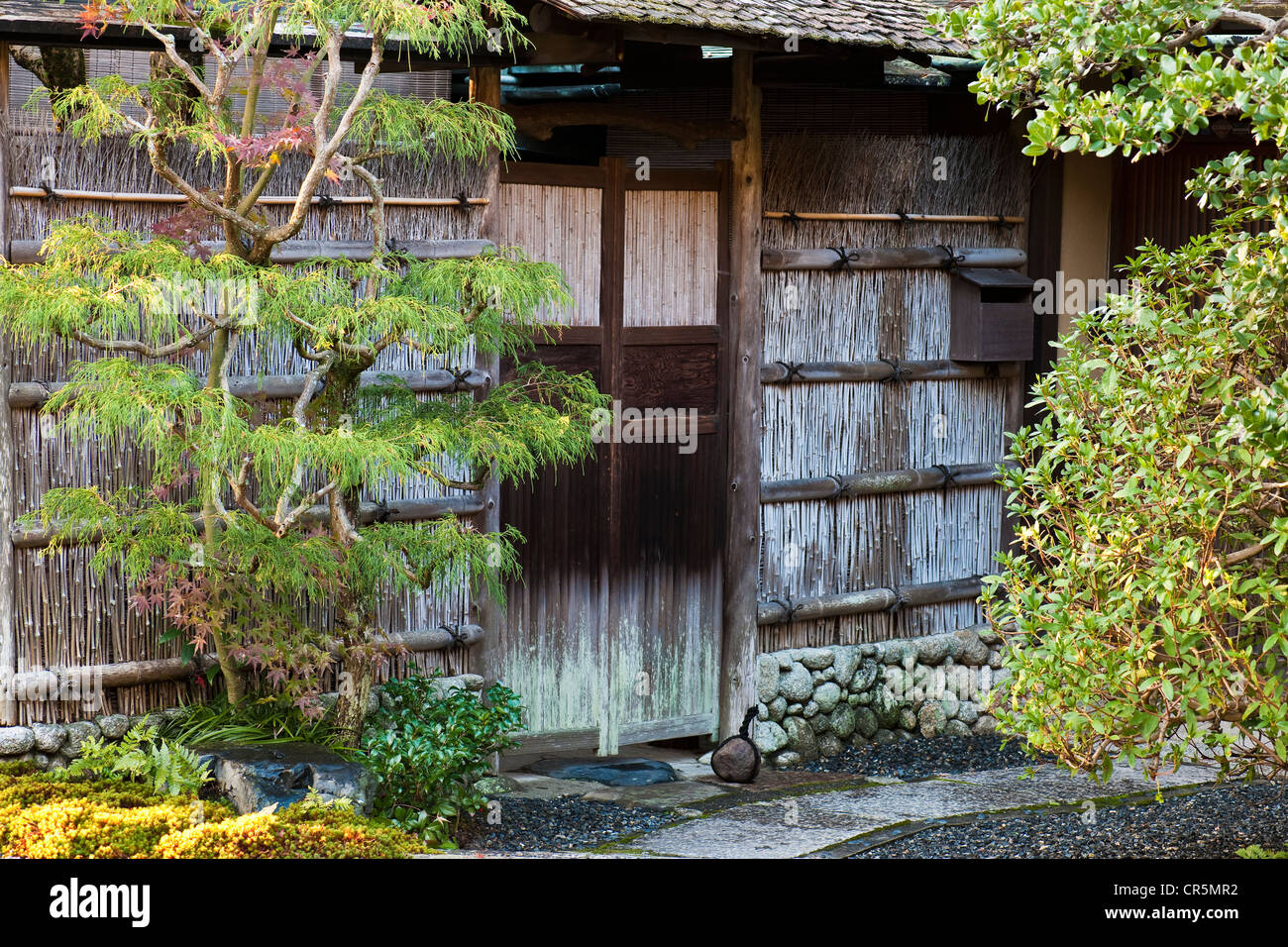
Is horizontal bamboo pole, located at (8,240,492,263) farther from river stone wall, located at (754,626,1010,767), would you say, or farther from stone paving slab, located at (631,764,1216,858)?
river stone wall, located at (754,626,1010,767)

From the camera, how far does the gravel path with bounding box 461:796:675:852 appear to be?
6.24 m

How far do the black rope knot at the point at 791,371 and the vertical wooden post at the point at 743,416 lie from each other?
0.60 feet

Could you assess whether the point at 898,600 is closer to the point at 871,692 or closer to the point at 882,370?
the point at 871,692

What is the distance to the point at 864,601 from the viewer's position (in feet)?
27.9

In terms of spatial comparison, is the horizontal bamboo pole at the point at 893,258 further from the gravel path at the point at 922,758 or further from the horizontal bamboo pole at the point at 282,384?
the gravel path at the point at 922,758

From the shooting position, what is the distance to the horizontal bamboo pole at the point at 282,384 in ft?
19.6

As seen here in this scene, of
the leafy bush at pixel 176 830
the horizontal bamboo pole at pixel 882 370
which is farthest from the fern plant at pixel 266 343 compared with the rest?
the horizontal bamboo pole at pixel 882 370

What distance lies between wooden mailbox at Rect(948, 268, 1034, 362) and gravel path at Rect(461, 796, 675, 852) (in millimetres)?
3386

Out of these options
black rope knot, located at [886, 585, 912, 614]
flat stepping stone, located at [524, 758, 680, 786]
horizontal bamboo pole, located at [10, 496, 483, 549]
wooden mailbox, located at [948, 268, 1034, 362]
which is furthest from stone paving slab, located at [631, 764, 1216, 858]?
wooden mailbox, located at [948, 268, 1034, 362]

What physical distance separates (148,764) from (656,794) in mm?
2551

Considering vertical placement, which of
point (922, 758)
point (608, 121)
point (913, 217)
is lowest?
point (922, 758)

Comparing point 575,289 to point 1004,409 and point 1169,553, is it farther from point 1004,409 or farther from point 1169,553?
point 1169,553

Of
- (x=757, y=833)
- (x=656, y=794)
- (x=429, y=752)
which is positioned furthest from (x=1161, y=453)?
(x=656, y=794)

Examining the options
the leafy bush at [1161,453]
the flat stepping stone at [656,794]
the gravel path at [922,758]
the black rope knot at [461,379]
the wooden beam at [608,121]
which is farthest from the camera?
the gravel path at [922,758]
